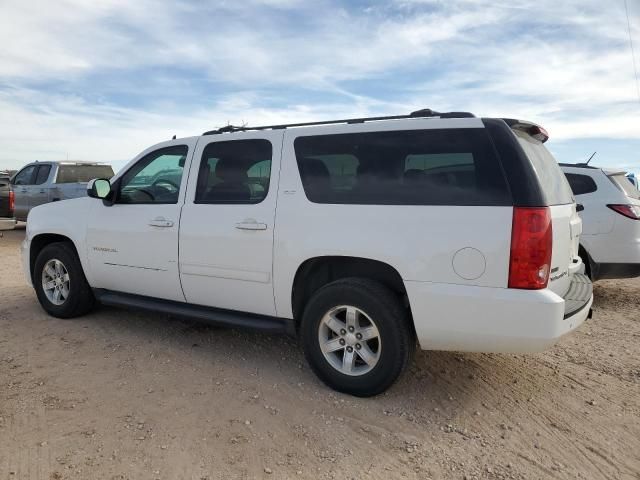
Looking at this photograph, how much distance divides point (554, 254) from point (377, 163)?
1.25 m

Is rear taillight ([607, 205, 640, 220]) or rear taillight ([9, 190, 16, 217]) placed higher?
rear taillight ([607, 205, 640, 220])

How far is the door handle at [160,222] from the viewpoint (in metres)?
4.36

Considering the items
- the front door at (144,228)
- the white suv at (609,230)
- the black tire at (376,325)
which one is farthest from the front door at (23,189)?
the white suv at (609,230)

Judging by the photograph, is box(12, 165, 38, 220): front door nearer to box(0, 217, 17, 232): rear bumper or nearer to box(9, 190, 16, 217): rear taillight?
box(9, 190, 16, 217): rear taillight

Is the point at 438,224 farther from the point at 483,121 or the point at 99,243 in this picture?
the point at 99,243

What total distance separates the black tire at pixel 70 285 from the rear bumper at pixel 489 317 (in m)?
3.54

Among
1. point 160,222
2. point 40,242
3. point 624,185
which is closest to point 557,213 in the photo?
point 160,222

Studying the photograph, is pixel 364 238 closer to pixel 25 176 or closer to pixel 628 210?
pixel 628 210

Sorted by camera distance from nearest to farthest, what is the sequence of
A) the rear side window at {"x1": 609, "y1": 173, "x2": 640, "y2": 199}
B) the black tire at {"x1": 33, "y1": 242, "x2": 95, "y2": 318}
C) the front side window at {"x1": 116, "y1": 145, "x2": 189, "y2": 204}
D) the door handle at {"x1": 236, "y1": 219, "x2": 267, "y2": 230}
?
1. the door handle at {"x1": 236, "y1": 219, "x2": 267, "y2": 230}
2. the front side window at {"x1": 116, "y1": 145, "x2": 189, "y2": 204}
3. the black tire at {"x1": 33, "y1": 242, "x2": 95, "y2": 318}
4. the rear side window at {"x1": 609, "y1": 173, "x2": 640, "y2": 199}

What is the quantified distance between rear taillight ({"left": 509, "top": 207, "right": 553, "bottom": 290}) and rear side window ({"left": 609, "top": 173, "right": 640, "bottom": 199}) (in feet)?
11.9

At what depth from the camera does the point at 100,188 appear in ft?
15.5

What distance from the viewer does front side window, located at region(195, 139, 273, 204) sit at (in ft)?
13.1

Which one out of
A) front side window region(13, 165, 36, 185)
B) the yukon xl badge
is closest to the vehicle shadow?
the yukon xl badge

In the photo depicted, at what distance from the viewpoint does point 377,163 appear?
3.52 metres
